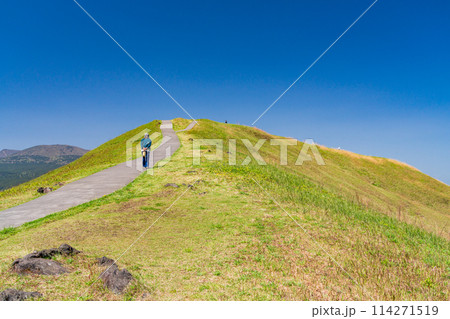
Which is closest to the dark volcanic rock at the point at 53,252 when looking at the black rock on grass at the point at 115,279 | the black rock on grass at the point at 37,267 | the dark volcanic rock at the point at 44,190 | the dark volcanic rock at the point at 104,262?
the black rock on grass at the point at 37,267

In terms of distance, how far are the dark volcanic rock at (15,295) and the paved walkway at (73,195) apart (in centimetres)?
791

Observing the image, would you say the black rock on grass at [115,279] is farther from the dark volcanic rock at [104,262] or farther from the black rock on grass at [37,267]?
the black rock on grass at [37,267]

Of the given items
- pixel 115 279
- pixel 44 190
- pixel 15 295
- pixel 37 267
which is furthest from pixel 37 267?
pixel 44 190

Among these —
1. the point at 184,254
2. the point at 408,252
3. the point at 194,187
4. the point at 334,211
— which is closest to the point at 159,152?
the point at 194,187

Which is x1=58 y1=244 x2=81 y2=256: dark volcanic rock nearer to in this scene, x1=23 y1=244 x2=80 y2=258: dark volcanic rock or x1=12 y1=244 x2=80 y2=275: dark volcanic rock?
x1=23 y1=244 x2=80 y2=258: dark volcanic rock

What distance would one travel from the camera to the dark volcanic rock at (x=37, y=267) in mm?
6461

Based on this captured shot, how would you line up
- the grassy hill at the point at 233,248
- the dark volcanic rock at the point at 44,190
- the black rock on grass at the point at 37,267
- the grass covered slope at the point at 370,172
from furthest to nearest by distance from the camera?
the grass covered slope at the point at 370,172 → the dark volcanic rock at the point at 44,190 → the grassy hill at the point at 233,248 → the black rock on grass at the point at 37,267

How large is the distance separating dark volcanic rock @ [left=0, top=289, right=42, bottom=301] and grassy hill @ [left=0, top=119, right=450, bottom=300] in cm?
33

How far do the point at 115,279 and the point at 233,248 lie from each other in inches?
173

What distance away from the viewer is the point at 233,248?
9602 millimetres

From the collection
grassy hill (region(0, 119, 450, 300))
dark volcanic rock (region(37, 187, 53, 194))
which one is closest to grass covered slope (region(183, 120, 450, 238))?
dark volcanic rock (region(37, 187, 53, 194))

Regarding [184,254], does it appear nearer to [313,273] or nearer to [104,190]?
[313,273]

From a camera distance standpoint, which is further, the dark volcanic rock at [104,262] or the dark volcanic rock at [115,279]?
the dark volcanic rock at [104,262]
